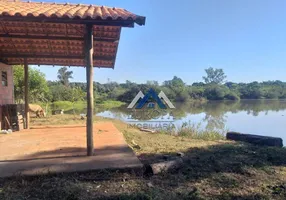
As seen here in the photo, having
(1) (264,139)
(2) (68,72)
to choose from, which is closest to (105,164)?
(1) (264,139)

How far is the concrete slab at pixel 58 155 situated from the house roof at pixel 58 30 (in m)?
2.04

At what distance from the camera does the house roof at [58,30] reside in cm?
337

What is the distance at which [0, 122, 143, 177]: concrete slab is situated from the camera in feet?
10.2

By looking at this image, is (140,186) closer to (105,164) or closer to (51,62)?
(105,164)

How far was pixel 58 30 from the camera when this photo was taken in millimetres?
4660

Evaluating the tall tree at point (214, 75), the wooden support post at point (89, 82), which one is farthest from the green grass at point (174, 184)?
the tall tree at point (214, 75)

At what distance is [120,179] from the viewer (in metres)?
2.97

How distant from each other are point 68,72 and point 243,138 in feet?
164

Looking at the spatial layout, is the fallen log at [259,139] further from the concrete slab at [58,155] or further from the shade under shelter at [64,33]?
the shade under shelter at [64,33]

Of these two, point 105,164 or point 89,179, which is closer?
point 89,179

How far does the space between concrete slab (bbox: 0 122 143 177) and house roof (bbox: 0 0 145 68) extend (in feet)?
6.70

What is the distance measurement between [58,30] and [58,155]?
2499 mm

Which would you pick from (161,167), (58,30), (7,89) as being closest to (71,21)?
(58,30)

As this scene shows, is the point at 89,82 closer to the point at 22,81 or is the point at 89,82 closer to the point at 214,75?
the point at 22,81
